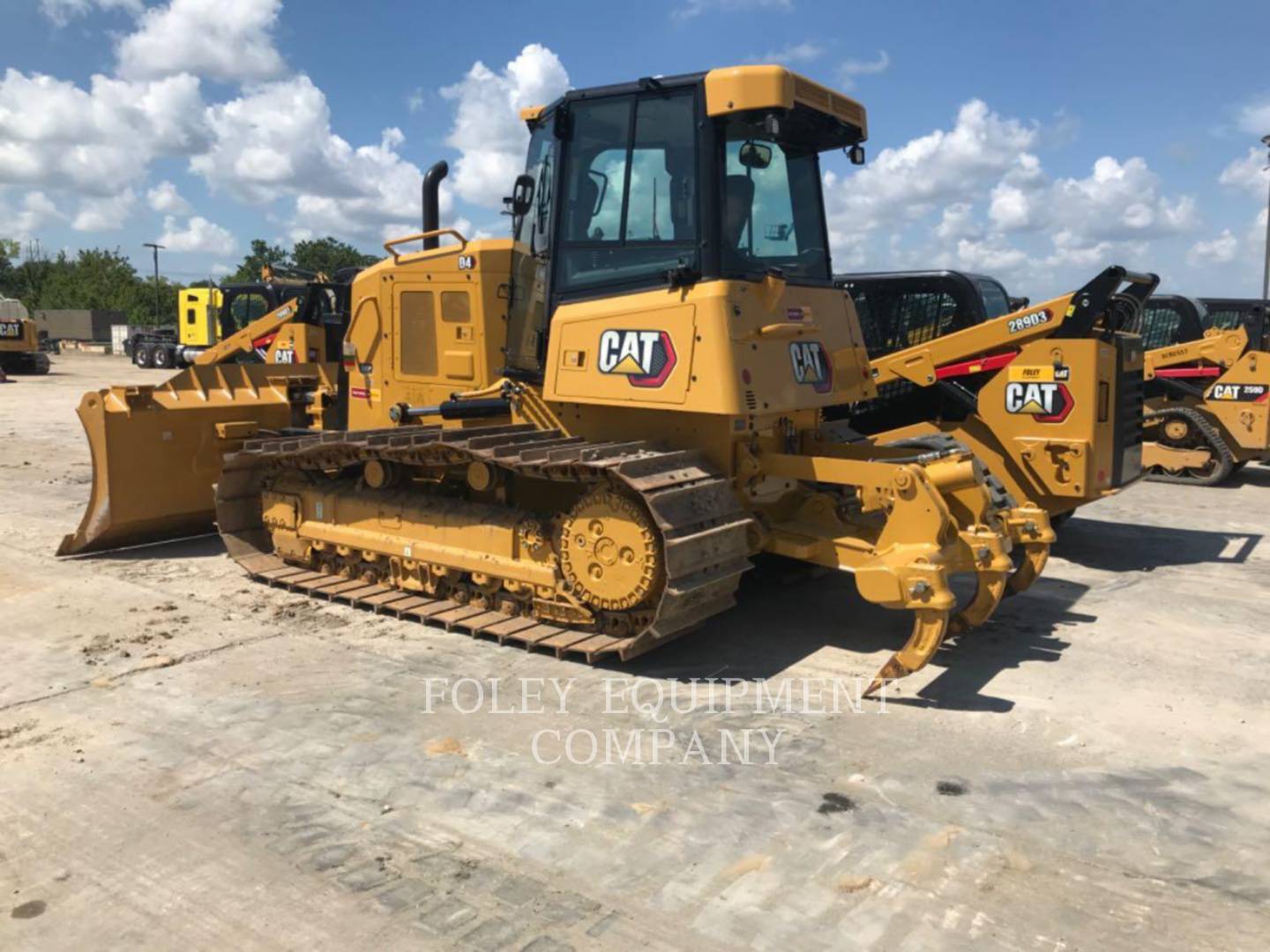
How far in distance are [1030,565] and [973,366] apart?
2646 millimetres

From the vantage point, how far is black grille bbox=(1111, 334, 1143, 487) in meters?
8.09

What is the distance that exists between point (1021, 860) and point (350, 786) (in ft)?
8.67

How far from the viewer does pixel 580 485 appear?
5.86 m

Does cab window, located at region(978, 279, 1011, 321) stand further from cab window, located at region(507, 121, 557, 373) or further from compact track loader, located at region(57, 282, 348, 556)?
compact track loader, located at region(57, 282, 348, 556)

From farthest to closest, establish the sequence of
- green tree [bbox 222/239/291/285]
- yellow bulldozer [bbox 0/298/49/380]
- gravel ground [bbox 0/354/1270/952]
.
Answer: green tree [bbox 222/239/291/285], yellow bulldozer [bbox 0/298/49/380], gravel ground [bbox 0/354/1270/952]

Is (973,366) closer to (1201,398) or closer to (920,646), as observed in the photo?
(920,646)

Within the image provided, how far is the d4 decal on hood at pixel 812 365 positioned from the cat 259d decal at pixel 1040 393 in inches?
106

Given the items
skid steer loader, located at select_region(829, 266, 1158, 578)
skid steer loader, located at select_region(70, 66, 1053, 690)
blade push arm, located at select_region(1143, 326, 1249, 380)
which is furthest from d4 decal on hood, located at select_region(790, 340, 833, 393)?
blade push arm, located at select_region(1143, 326, 1249, 380)

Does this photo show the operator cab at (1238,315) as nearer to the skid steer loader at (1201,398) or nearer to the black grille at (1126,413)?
the skid steer loader at (1201,398)

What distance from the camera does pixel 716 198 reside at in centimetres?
548

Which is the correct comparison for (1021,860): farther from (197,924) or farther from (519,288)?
(519,288)

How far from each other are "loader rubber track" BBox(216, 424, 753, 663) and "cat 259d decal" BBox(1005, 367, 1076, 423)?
11.7ft

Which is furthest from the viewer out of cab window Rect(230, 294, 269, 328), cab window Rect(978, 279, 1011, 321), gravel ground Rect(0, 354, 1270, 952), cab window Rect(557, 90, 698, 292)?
cab window Rect(230, 294, 269, 328)

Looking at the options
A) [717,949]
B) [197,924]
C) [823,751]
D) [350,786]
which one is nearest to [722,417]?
[823,751]
